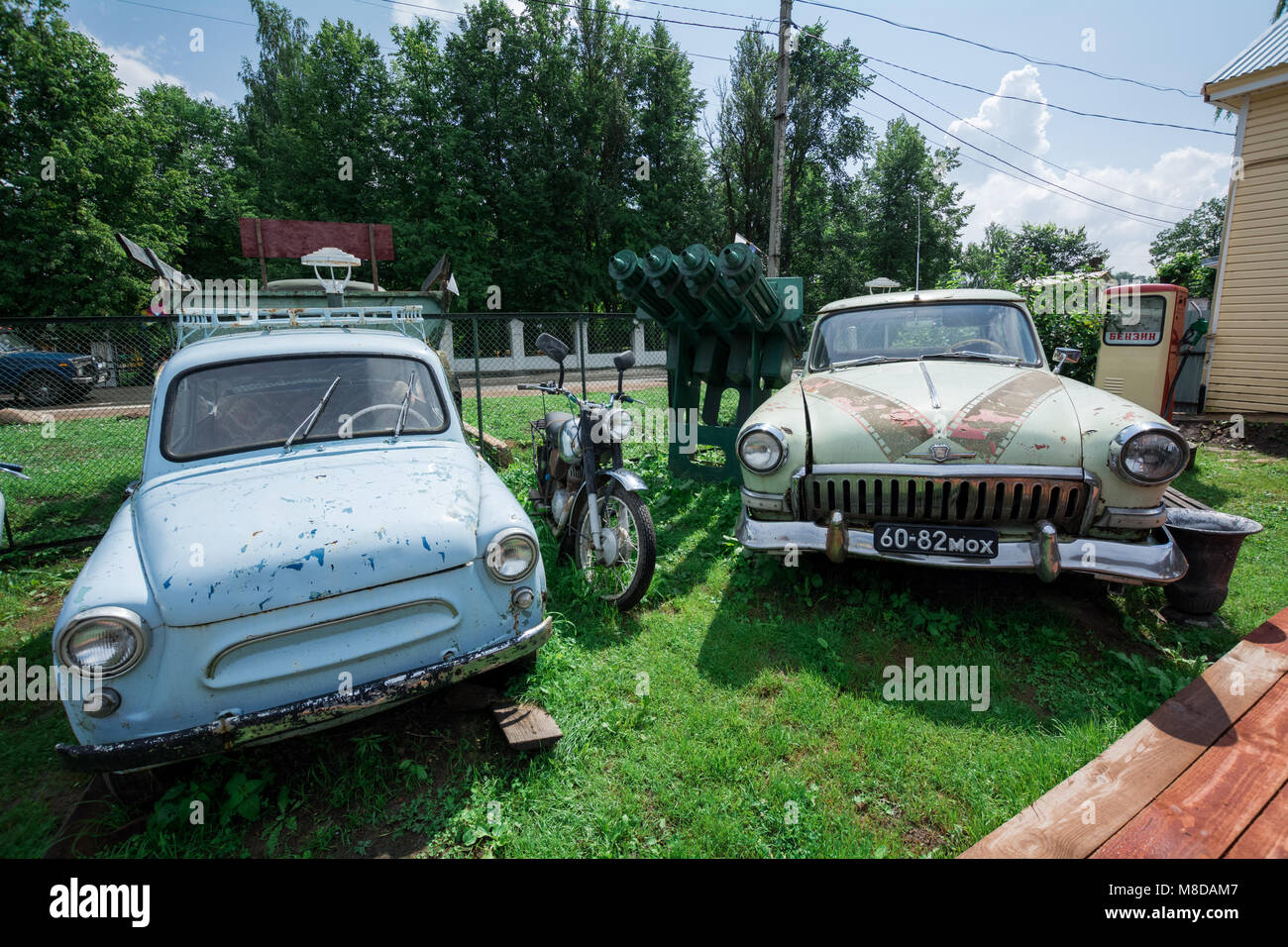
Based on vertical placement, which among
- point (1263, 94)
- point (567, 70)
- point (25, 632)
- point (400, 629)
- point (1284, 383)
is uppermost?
point (567, 70)

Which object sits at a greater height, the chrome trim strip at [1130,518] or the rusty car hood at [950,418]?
the rusty car hood at [950,418]

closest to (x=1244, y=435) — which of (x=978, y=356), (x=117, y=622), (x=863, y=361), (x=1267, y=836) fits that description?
(x=978, y=356)

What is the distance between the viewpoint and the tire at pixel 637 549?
11.4ft

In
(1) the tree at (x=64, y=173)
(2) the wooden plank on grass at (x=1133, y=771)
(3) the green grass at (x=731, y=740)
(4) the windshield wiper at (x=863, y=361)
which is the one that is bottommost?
(3) the green grass at (x=731, y=740)

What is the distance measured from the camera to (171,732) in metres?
1.99

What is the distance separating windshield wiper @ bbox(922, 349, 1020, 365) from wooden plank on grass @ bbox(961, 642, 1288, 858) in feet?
7.12

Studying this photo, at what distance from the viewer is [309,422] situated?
3.06 meters

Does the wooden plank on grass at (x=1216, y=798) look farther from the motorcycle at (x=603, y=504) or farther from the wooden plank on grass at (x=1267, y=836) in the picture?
the motorcycle at (x=603, y=504)

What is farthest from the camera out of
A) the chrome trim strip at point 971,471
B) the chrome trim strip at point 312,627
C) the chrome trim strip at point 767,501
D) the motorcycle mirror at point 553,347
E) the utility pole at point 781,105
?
the utility pole at point 781,105

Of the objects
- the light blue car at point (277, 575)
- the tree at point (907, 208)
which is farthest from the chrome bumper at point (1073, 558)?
the tree at point (907, 208)

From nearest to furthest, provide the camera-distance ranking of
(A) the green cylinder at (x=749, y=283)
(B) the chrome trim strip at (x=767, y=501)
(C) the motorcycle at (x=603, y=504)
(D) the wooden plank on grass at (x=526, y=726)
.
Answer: (D) the wooden plank on grass at (x=526, y=726) < (B) the chrome trim strip at (x=767, y=501) < (C) the motorcycle at (x=603, y=504) < (A) the green cylinder at (x=749, y=283)
